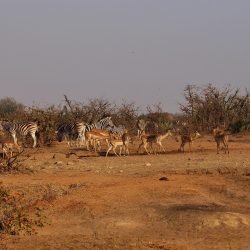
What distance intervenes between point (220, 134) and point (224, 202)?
29.3 feet

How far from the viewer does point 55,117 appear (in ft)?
95.1

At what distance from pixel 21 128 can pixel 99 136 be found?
4.66 metres

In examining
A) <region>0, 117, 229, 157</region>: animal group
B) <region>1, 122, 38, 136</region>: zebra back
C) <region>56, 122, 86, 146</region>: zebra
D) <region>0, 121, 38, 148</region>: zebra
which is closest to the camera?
<region>0, 117, 229, 157</region>: animal group

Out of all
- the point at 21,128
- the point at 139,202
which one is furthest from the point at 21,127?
the point at 139,202

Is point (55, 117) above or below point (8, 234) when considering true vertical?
above

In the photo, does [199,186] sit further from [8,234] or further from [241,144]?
[241,144]

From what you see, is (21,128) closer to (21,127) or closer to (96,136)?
(21,127)

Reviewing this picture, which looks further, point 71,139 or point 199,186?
point 71,139

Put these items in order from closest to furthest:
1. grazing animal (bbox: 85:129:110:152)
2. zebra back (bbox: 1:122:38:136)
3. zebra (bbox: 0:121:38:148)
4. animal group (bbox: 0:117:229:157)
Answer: animal group (bbox: 0:117:229:157)
grazing animal (bbox: 85:129:110:152)
zebra (bbox: 0:121:38:148)
zebra back (bbox: 1:122:38:136)

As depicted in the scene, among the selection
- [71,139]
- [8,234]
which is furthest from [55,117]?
[8,234]

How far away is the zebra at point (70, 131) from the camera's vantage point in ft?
93.4

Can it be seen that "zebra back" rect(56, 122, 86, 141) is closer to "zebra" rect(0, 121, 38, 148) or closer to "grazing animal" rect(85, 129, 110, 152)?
"zebra" rect(0, 121, 38, 148)

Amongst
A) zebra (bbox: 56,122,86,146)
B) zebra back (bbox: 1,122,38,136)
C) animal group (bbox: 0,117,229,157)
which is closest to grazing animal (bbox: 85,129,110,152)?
animal group (bbox: 0,117,229,157)

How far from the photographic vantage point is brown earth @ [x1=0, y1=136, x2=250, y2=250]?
973cm
